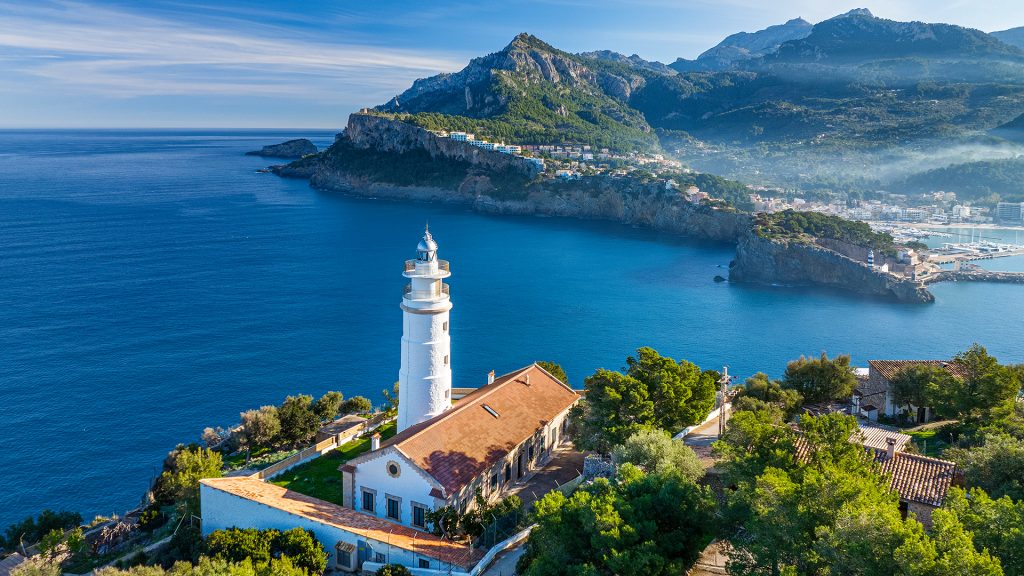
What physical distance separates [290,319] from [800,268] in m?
53.0

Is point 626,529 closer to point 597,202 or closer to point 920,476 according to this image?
point 920,476

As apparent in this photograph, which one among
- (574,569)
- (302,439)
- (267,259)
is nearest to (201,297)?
(267,259)

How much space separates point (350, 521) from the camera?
19000 mm

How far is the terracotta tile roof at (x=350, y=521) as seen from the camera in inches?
699

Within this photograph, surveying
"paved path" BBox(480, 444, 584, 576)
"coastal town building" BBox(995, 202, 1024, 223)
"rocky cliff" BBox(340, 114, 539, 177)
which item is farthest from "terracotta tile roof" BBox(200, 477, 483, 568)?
"coastal town building" BBox(995, 202, 1024, 223)

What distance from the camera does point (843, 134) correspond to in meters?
171

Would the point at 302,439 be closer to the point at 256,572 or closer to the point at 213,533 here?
the point at 213,533

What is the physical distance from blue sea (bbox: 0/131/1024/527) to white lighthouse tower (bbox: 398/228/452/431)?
15380 mm

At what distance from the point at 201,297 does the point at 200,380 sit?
2149 cm

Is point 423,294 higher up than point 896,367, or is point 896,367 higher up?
point 423,294

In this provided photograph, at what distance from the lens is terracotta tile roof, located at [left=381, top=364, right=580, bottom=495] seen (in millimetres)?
19844

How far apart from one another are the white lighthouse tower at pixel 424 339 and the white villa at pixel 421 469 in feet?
0.11

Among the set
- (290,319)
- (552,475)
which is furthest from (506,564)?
(290,319)

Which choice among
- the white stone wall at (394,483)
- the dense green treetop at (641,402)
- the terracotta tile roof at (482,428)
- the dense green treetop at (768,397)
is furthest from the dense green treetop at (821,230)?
the white stone wall at (394,483)
